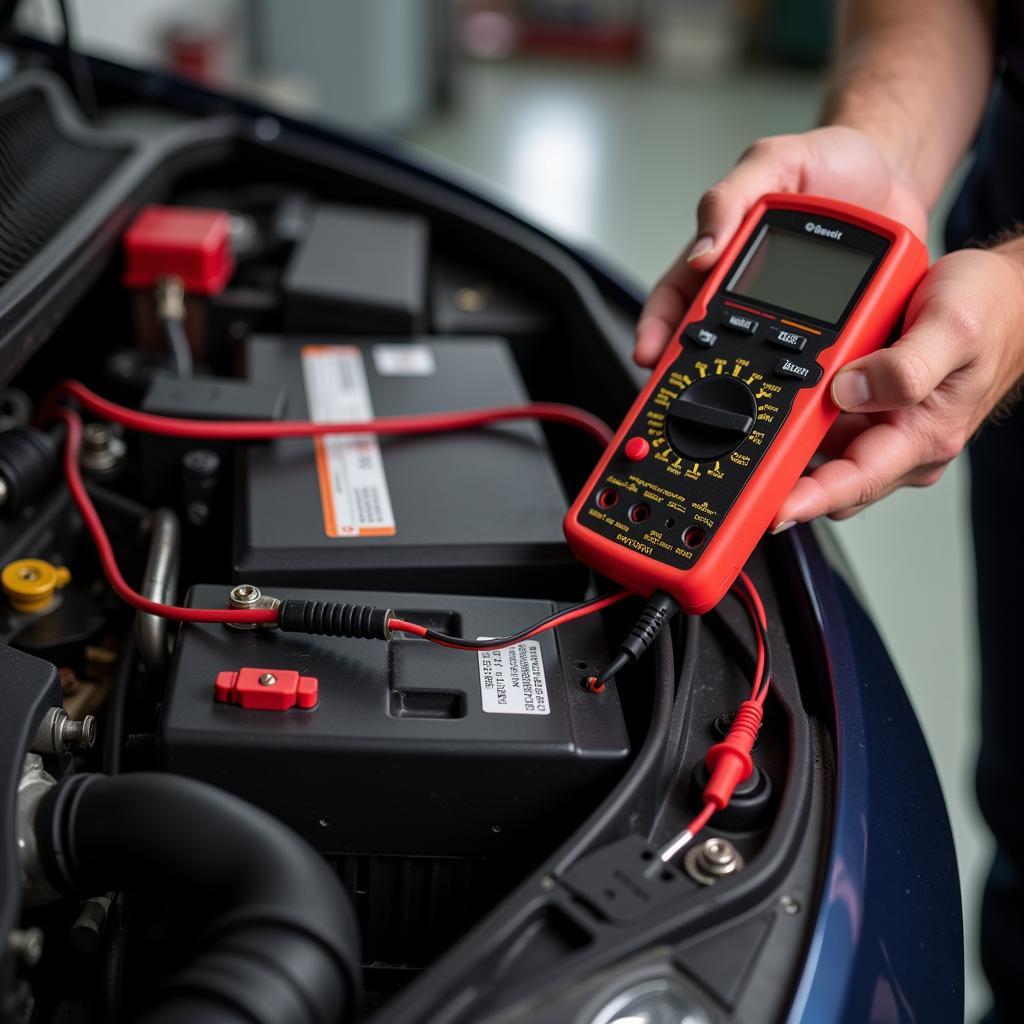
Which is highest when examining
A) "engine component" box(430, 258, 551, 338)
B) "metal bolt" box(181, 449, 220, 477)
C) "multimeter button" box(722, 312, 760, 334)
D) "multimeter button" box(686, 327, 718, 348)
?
"multimeter button" box(722, 312, 760, 334)

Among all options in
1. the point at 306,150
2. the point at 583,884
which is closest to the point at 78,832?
the point at 583,884

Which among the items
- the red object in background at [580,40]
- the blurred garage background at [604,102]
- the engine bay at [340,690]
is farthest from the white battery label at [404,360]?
the red object in background at [580,40]

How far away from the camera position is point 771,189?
29.2 inches

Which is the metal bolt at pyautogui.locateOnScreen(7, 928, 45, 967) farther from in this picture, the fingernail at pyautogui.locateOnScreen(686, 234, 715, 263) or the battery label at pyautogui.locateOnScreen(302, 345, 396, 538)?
the fingernail at pyautogui.locateOnScreen(686, 234, 715, 263)

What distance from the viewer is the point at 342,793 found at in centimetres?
51

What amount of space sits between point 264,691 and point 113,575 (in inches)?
5.8

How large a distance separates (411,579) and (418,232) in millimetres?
520

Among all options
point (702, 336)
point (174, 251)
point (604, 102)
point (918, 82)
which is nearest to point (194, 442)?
point (174, 251)

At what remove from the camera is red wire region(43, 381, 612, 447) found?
720 mm

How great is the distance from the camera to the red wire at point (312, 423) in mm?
720

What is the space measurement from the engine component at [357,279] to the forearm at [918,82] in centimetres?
37

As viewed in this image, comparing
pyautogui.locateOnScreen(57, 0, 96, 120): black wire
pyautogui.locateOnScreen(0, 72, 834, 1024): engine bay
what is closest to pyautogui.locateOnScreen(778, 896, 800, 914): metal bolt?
pyautogui.locateOnScreen(0, 72, 834, 1024): engine bay

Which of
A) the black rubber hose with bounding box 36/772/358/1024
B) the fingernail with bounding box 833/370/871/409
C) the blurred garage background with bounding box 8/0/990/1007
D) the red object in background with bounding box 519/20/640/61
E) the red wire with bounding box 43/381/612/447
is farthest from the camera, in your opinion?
the red object in background with bounding box 519/20/640/61

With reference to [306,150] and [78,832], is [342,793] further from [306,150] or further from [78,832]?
[306,150]
